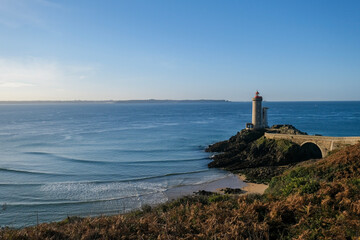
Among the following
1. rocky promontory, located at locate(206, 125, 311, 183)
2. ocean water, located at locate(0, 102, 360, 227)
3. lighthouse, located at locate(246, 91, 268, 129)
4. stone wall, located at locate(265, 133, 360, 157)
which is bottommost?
ocean water, located at locate(0, 102, 360, 227)

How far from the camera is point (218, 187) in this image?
22.2m

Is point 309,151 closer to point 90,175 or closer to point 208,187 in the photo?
point 208,187

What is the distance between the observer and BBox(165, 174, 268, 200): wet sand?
68.8ft

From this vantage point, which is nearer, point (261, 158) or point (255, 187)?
point (255, 187)

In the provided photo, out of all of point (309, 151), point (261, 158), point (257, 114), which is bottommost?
point (261, 158)

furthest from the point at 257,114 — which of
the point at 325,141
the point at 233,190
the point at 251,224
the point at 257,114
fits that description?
the point at 251,224

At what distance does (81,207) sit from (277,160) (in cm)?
1912

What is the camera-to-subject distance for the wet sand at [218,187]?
826 inches

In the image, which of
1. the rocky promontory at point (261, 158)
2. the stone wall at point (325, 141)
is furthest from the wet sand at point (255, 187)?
the stone wall at point (325, 141)

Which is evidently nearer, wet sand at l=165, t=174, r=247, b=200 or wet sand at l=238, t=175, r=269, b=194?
wet sand at l=238, t=175, r=269, b=194

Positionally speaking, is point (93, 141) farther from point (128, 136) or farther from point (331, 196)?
point (331, 196)

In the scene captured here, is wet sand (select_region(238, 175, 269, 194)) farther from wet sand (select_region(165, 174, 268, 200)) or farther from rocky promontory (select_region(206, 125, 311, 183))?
rocky promontory (select_region(206, 125, 311, 183))

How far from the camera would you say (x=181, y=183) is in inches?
939

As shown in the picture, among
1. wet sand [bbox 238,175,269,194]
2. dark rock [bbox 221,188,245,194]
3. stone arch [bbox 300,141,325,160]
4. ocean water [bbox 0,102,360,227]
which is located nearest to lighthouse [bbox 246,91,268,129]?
ocean water [bbox 0,102,360,227]
